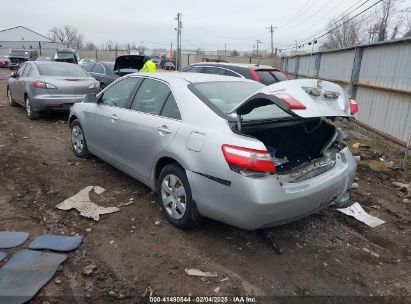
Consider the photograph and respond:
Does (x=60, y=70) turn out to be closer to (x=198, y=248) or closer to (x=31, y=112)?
(x=31, y=112)

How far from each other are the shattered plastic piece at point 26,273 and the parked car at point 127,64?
982 cm

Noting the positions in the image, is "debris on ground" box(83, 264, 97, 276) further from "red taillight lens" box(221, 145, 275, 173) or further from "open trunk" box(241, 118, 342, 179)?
"open trunk" box(241, 118, 342, 179)

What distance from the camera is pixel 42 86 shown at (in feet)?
28.1

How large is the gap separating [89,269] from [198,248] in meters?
1.03

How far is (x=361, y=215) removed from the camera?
4.36m

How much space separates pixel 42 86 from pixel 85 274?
6795 millimetres

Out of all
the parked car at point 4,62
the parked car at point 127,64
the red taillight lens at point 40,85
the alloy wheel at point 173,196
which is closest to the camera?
the alloy wheel at point 173,196

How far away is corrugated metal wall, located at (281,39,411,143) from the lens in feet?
25.3

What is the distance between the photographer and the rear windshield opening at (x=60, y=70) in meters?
9.05

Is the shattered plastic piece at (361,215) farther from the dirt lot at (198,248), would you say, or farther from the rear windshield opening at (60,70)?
the rear windshield opening at (60,70)

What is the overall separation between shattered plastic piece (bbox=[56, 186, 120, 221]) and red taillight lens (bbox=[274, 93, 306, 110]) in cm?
248

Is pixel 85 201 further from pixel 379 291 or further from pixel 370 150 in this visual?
pixel 370 150

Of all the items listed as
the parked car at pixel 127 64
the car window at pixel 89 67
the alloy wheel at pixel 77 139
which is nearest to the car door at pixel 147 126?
the alloy wheel at pixel 77 139

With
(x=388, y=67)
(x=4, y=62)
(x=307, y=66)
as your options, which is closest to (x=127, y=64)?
(x=388, y=67)
